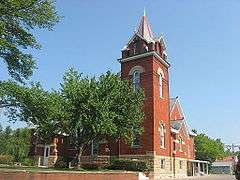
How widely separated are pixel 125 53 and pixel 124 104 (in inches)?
397

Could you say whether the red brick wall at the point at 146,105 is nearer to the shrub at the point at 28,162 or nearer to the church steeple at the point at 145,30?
the church steeple at the point at 145,30

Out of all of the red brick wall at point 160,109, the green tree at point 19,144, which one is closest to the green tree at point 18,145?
the green tree at point 19,144

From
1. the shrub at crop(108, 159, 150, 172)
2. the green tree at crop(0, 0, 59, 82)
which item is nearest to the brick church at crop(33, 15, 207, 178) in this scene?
the shrub at crop(108, 159, 150, 172)

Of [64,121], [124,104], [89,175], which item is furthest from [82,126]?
[89,175]

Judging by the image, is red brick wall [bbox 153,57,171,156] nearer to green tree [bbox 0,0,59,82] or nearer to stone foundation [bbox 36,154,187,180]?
stone foundation [bbox 36,154,187,180]

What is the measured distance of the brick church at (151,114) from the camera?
40.2m

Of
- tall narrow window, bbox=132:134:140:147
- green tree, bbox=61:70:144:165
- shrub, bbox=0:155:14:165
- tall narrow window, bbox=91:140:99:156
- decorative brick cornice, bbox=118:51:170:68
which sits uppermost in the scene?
decorative brick cornice, bbox=118:51:170:68

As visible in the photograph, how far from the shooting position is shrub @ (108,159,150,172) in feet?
126

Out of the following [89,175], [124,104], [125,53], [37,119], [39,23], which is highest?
[125,53]

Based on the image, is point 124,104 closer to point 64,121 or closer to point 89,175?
point 64,121

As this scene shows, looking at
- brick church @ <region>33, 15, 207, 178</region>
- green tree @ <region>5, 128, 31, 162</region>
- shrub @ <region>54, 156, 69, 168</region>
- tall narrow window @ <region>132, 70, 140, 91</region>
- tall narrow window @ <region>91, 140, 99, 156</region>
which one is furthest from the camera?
green tree @ <region>5, 128, 31, 162</region>

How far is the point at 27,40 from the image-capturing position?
77.4ft

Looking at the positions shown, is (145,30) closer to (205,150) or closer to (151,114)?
(151,114)

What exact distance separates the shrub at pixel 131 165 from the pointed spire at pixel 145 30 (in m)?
15.4
